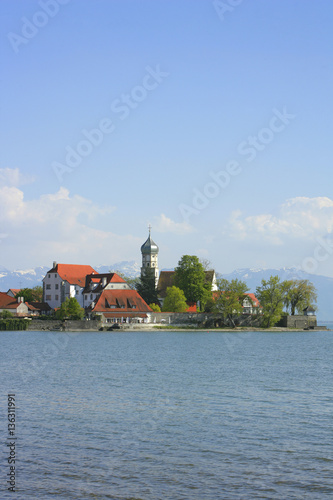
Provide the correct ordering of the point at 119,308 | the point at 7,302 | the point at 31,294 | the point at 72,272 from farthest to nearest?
the point at 31,294 → the point at 72,272 → the point at 7,302 → the point at 119,308

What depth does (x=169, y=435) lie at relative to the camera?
21609 millimetres

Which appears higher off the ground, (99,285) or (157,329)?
(99,285)

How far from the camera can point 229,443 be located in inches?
803

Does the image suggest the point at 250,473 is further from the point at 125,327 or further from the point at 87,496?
the point at 125,327

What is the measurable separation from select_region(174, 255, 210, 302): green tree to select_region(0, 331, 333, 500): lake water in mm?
78955

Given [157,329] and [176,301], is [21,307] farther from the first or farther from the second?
[176,301]

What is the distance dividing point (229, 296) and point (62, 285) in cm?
3492

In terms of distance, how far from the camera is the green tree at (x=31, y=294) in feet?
433

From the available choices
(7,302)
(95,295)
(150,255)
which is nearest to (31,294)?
(7,302)

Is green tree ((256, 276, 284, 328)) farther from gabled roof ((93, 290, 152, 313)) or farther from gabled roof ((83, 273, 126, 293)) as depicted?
gabled roof ((83, 273, 126, 293))

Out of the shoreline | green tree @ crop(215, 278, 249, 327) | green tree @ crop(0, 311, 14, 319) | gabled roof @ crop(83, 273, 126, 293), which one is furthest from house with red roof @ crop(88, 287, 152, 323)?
green tree @ crop(0, 311, 14, 319)

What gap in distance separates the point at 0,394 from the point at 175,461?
14.0 metres

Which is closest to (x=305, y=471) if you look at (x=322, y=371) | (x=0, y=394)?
(x=0, y=394)

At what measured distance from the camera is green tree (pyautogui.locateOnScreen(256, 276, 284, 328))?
112 meters
